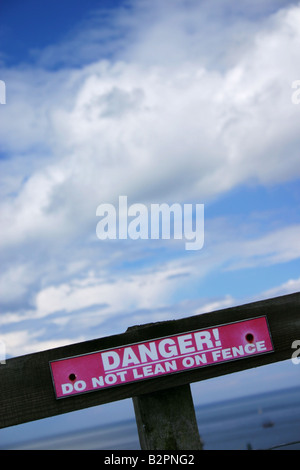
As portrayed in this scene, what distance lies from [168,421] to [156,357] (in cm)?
65

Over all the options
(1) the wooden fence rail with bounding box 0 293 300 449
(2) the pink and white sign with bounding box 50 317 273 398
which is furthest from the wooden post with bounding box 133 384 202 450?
(2) the pink and white sign with bounding box 50 317 273 398

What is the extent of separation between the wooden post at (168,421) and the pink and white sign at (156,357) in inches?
9.4

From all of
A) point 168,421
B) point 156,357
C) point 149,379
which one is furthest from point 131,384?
point 168,421

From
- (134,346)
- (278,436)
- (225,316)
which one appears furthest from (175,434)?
(278,436)

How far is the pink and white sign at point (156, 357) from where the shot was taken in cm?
545

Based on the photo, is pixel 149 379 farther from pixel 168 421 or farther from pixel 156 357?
pixel 168 421

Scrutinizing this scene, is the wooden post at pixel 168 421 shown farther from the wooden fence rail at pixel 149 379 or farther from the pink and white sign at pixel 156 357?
the pink and white sign at pixel 156 357

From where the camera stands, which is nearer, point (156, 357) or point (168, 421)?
point (168, 421)

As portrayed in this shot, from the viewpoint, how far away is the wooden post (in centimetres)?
515

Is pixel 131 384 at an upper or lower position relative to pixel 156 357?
lower

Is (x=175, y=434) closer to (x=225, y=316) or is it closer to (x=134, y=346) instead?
(x=134, y=346)

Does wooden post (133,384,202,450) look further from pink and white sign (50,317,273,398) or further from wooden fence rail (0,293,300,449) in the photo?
pink and white sign (50,317,273,398)

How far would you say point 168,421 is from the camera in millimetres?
5227
